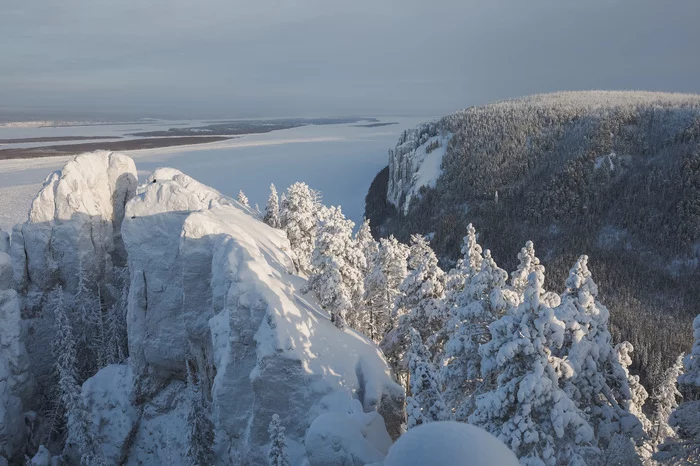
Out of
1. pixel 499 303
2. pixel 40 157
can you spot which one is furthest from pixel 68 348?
pixel 40 157

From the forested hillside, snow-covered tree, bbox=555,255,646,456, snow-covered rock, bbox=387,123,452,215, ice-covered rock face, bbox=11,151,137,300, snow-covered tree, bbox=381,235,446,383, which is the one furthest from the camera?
snow-covered rock, bbox=387,123,452,215

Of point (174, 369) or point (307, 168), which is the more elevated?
point (307, 168)

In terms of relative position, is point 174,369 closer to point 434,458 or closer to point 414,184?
point 434,458

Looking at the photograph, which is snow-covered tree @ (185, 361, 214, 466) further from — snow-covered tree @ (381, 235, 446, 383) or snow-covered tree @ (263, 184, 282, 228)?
snow-covered tree @ (263, 184, 282, 228)

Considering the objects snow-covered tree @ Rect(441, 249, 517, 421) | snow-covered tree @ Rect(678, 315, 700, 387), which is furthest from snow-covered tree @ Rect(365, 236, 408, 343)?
snow-covered tree @ Rect(678, 315, 700, 387)

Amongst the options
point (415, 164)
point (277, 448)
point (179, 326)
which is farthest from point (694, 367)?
point (415, 164)

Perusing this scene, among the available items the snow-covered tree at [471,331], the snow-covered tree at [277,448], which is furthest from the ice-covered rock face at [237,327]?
the snow-covered tree at [471,331]
